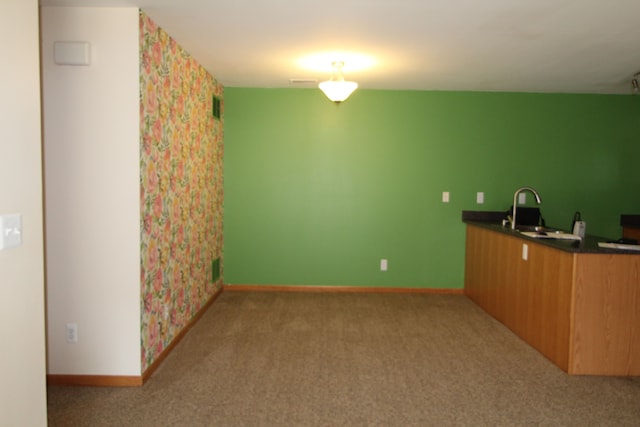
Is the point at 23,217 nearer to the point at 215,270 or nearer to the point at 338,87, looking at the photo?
the point at 338,87

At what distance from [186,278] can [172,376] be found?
1.02 m

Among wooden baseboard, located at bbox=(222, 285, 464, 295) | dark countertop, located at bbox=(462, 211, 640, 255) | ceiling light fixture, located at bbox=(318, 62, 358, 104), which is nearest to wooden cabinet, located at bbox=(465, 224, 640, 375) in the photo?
dark countertop, located at bbox=(462, 211, 640, 255)

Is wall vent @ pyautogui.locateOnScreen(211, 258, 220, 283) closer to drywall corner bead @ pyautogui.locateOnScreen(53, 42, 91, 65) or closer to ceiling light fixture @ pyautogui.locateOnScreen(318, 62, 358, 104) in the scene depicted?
ceiling light fixture @ pyautogui.locateOnScreen(318, 62, 358, 104)

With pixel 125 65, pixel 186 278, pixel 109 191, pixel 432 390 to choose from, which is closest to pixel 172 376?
pixel 186 278

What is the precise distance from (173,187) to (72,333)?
1.23 metres

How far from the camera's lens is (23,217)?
1631mm

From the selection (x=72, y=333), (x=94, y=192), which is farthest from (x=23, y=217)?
(x=72, y=333)

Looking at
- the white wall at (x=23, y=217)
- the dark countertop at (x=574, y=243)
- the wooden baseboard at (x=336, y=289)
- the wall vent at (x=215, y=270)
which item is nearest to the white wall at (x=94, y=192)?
the white wall at (x=23, y=217)

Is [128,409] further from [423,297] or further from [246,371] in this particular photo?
[423,297]

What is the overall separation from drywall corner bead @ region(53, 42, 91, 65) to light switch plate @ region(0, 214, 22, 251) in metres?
1.58

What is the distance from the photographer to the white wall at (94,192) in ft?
9.32

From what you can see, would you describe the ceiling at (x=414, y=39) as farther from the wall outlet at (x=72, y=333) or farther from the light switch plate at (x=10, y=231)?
the wall outlet at (x=72, y=333)

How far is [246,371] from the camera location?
3203mm

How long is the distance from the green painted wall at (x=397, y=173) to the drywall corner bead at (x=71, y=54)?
8.34 ft
